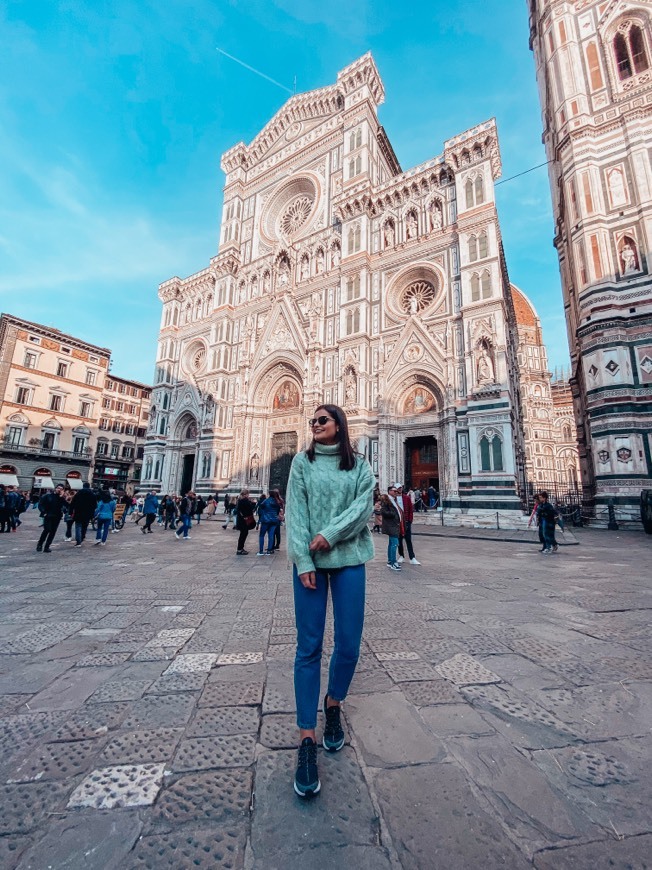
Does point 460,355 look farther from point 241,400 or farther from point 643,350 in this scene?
point 241,400

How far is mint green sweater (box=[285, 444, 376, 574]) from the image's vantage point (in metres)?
1.81

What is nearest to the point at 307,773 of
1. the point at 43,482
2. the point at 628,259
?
the point at 628,259

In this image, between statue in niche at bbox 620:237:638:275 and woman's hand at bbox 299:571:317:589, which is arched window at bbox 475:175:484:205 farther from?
woman's hand at bbox 299:571:317:589

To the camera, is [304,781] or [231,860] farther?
[304,781]

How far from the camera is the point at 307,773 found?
1.43m

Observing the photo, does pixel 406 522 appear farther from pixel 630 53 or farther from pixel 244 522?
pixel 630 53

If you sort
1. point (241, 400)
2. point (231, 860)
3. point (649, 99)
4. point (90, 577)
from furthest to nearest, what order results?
point (241, 400), point (649, 99), point (90, 577), point (231, 860)

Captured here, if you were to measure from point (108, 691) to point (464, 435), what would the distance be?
624 inches

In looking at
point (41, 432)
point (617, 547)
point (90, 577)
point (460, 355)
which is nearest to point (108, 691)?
point (90, 577)

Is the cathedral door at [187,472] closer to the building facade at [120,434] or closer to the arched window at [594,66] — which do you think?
the building facade at [120,434]

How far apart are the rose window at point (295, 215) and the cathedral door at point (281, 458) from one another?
1434 centimetres

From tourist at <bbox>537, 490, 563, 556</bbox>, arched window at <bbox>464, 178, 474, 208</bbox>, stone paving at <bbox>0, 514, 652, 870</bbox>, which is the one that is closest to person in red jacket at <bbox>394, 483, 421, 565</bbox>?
stone paving at <bbox>0, 514, 652, 870</bbox>

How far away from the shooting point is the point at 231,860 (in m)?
1.17

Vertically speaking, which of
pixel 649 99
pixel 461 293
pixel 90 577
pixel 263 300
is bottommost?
pixel 90 577
